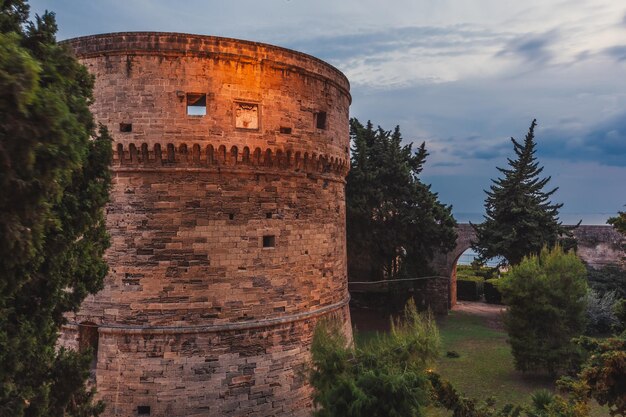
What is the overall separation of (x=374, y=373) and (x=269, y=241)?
424 centimetres

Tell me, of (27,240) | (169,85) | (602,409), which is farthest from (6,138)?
(602,409)

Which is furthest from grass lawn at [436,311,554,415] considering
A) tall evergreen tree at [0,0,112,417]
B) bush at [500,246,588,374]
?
tall evergreen tree at [0,0,112,417]

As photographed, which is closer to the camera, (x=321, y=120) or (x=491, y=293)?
(x=321, y=120)

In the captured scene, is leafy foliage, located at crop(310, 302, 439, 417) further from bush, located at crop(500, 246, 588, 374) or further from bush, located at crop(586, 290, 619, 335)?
bush, located at crop(586, 290, 619, 335)

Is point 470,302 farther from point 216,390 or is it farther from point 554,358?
point 216,390

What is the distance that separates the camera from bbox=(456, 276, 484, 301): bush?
30.1m

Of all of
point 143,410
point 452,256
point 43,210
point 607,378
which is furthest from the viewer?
point 452,256

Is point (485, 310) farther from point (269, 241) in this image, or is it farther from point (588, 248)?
point (269, 241)

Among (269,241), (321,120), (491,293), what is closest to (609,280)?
(491,293)

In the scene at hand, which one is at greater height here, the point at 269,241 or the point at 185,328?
the point at 269,241

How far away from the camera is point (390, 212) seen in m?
22.6

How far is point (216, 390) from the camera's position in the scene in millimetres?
11047

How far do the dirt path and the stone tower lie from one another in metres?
15.3

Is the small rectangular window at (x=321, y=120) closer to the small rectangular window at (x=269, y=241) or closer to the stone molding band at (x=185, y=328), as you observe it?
the small rectangular window at (x=269, y=241)
